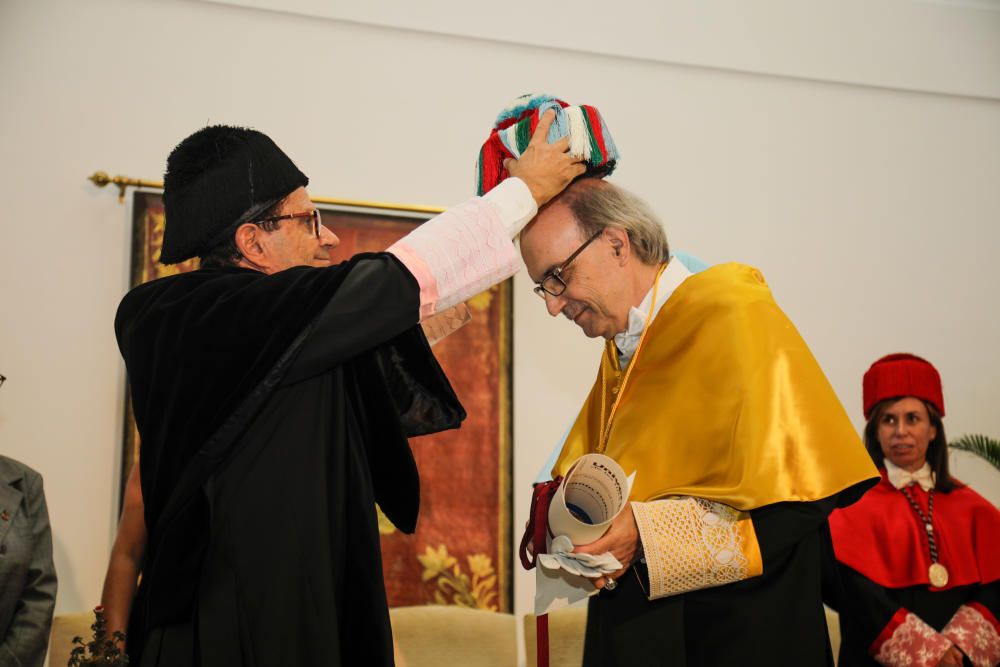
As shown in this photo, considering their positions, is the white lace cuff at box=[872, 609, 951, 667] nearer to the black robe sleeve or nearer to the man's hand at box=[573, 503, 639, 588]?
the man's hand at box=[573, 503, 639, 588]

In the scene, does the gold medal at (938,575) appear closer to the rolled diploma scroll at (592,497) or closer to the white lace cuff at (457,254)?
the rolled diploma scroll at (592,497)

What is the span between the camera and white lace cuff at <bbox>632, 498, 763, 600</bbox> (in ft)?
7.14

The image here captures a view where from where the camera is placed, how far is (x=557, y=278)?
2.67 metres

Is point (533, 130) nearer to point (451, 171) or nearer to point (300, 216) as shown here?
point (300, 216)

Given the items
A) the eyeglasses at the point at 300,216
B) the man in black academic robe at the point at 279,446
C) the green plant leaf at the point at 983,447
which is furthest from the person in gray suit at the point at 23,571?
the green plant leaf at the point at 983,447

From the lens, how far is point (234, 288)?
6.22 feet

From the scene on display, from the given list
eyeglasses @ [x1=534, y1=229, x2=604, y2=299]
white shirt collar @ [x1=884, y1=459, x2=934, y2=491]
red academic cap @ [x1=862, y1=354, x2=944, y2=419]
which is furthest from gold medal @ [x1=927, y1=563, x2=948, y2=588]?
eyeglasses @ [x1=534, y1=229, x2=604, y2=299]

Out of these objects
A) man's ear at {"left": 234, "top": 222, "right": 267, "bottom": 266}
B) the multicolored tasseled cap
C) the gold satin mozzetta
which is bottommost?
the gold satin mozzetta

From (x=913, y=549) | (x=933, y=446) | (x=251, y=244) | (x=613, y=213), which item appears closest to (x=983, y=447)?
(x=933, y=446)

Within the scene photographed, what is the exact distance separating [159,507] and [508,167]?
1089 millimetres

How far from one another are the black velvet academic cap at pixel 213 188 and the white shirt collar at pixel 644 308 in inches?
39.4

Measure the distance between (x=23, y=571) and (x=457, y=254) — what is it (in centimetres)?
254

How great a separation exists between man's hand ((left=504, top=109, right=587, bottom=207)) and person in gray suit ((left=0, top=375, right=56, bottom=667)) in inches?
95.4

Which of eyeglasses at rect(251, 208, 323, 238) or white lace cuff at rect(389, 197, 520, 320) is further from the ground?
eyeglasses at rect(251, 208, 323, 238)
